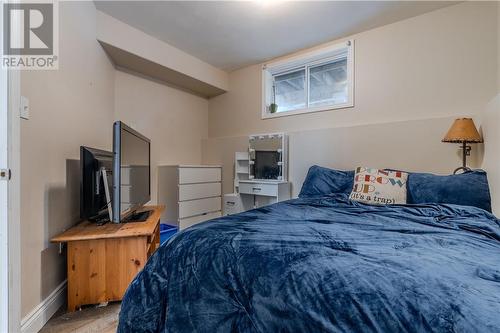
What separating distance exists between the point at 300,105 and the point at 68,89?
2.46 metres

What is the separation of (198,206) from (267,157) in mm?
1122

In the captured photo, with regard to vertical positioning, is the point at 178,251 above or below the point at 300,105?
below

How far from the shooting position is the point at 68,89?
5.96ft

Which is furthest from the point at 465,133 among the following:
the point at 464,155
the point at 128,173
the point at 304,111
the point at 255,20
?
the point at 128,173

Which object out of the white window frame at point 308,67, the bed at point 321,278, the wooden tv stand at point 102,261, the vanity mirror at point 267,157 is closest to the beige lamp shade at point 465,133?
the bed at point 321,278

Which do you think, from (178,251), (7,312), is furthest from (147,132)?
(178,251)

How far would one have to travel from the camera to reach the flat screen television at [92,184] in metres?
1.75

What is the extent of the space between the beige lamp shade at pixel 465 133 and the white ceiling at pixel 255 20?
45.5 inches

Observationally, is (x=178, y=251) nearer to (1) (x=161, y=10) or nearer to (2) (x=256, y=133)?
(1) (x=161, y=10)

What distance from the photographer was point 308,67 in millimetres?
3182

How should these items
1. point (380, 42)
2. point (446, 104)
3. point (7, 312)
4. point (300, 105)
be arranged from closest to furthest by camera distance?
1. point (7, 312)
2. point (446, 104)
3. point (380, 42)
4. point (300, 105)

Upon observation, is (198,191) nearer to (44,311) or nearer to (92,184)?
(92,184)

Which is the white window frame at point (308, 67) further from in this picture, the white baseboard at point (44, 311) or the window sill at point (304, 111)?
the white baseboard at point (44, 311)

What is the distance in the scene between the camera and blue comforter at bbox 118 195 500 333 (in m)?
0.60
